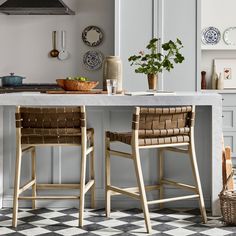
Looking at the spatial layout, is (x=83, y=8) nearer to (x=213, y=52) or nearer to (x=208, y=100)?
(x=213, y=52)

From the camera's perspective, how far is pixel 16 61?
6984 mm

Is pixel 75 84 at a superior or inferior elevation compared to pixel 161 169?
superior

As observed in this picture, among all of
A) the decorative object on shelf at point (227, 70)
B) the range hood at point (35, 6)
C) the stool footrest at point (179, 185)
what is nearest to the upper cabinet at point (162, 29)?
the range hood at point (35, 6)

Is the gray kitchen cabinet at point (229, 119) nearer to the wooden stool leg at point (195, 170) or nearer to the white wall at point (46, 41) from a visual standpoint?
the white wall at point (46, 41)

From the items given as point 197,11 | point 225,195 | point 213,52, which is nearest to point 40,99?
point 225,195

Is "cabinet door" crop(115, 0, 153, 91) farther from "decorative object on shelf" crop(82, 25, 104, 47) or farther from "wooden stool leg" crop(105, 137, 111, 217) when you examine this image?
"wooden stool leg" crop(105, 137, 111, 217)

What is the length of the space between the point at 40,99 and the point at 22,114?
0.28 m

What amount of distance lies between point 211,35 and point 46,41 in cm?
216

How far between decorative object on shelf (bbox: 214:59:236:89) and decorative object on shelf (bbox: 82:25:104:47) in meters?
1.61

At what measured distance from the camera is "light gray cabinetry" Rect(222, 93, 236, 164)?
6.77 metres

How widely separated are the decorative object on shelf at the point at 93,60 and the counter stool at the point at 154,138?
301 cm

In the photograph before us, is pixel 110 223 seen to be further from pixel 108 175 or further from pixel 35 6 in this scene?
pixel 35 6

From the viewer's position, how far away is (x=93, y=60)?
22.7ft

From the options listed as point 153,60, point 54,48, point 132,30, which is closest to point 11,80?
point 54,48
